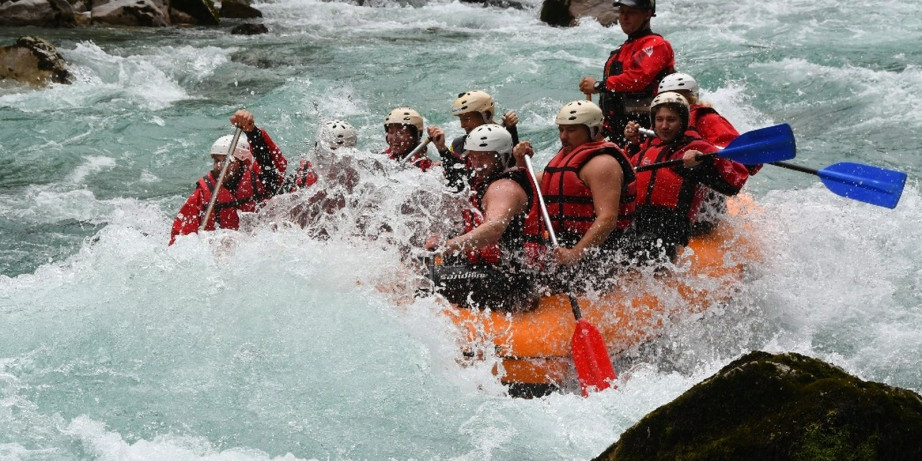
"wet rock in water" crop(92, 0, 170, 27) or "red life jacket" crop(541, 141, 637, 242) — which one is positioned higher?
"red life jacket" crop(541, 141, 637, 242)

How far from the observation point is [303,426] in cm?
464

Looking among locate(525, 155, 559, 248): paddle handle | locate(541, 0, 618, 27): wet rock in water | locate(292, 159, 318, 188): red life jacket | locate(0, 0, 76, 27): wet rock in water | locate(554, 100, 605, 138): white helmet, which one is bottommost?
locate(541, 0, 618, 27): wet rock in water

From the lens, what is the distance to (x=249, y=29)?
1662cm

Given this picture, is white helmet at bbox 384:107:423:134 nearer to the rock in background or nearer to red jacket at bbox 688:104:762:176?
red jacket at bbox 688:104:762:176

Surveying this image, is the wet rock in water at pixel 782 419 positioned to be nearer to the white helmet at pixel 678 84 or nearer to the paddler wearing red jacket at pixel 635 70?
the white helmet at pixel 678 84

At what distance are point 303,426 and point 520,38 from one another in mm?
12276

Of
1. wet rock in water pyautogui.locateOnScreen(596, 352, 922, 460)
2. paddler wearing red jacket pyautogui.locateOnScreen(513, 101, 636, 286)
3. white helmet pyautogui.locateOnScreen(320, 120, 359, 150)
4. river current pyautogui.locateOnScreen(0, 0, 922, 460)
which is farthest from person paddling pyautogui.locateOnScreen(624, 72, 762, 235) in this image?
wet rock in water pyautogui.locateOnScreen(596, 352, 922, 460)

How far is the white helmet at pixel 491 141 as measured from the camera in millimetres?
5250

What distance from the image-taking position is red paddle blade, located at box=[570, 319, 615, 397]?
4824 millimetres

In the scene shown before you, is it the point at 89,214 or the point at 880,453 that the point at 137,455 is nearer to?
the point at 880,453

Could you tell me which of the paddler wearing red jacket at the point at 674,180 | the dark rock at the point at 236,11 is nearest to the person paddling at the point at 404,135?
the paddler wearing red jacket at the point at 674,180

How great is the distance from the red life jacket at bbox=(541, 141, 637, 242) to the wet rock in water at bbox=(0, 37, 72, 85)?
930 cm

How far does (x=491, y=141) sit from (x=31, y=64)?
30.8 feet

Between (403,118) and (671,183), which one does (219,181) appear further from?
(671,183)
